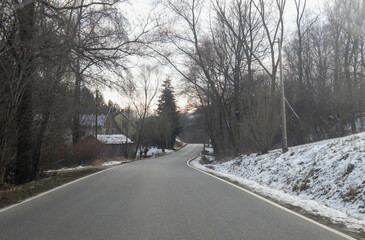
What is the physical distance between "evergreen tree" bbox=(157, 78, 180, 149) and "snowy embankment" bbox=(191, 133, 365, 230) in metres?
59.7

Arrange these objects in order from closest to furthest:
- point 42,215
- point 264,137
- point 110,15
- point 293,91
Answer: point 42,215
point 110,15
point 264,137
point 293,91

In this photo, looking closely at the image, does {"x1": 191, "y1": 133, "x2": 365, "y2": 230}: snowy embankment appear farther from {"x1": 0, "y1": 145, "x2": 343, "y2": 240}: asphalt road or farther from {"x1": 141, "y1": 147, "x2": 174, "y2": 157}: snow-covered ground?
{"x1": 141, "y1": 147, "x2": 174, "y2": 157}: snow-covered ground

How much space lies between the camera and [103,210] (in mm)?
6961

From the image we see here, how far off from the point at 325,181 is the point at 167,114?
213 ft

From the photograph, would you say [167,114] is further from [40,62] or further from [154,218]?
[154,218]

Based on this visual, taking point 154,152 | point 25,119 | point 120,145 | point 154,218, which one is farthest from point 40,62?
point 154,152

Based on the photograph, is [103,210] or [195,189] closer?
[103,210]

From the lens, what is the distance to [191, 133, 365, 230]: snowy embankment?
7.04m

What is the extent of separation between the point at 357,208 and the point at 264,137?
11439 millimetres

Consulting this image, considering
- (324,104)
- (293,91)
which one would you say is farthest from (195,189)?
(293,91)

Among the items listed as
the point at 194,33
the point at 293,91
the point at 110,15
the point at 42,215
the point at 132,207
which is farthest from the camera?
the point at 293,91

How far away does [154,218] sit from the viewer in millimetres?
6195

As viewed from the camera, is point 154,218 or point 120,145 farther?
point 120,145

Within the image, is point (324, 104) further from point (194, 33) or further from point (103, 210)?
point (103, 210)
